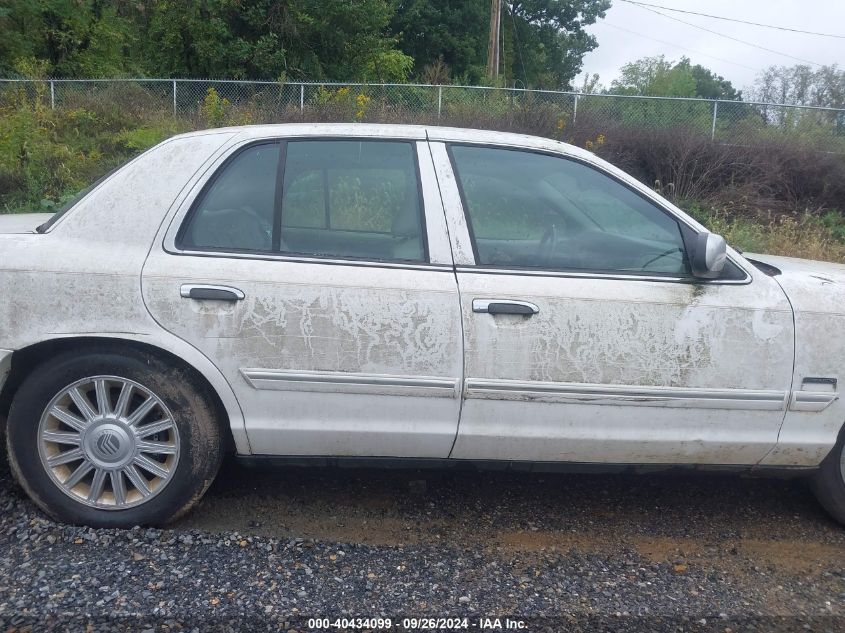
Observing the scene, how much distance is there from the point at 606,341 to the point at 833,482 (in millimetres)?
1349

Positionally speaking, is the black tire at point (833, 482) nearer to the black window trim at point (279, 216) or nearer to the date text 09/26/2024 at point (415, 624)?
the date text 09/26/2024 at point (415, 624)

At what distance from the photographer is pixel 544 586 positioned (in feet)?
10.3

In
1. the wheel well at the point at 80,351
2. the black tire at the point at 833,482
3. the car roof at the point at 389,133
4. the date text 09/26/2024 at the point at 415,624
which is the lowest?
the date text 09/26/2024 at the point at 415,624

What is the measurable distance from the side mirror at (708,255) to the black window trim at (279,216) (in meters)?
1.14

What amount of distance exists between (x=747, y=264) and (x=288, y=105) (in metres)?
12.6

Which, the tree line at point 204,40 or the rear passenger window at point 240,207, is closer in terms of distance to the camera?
the rear passenger window at point 240,207

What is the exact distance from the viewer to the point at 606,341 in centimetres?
337

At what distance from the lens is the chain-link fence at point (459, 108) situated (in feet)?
45.8

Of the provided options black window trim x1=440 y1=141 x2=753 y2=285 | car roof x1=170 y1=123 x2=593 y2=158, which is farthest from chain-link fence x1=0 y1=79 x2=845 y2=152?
black window trim x1=440 y1=141 x2=753 y2=285

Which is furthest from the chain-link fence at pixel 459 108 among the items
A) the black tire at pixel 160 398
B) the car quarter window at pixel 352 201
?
the black tire at pixel 160 398

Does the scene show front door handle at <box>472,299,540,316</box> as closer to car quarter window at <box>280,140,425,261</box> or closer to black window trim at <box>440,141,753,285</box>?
black window trim at <box>440,141,753,285</box>

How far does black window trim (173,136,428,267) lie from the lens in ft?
11.1

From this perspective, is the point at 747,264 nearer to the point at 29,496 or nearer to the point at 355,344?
the point at 355,344

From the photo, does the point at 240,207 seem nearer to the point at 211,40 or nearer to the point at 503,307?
the point at 503,307
